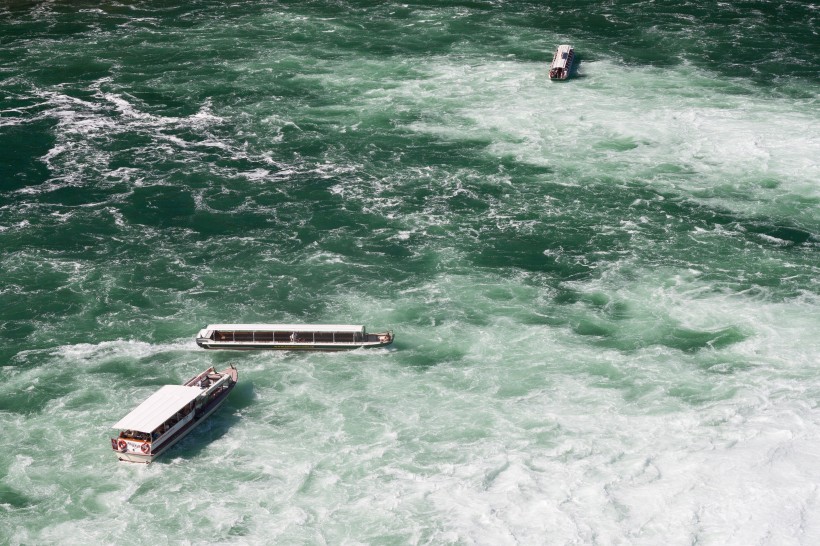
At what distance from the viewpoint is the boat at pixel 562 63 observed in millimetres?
155375

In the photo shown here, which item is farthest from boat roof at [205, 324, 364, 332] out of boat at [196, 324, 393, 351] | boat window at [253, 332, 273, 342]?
boat window at [253, 332, 273, 342]

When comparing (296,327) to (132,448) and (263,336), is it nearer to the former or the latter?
(263,336)

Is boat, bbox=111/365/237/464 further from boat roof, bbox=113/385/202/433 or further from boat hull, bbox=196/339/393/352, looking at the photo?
boat hull, bbox=196/339/393/352

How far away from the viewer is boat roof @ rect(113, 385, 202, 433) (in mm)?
84438

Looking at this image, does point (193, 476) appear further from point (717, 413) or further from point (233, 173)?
point (233, 173)

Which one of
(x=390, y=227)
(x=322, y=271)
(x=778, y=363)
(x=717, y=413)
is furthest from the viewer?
(x=390, y=227)

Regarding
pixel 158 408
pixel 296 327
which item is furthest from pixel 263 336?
pixel 158 408

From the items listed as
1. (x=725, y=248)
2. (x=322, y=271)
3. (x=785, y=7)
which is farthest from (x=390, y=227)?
(x=785, y=7)

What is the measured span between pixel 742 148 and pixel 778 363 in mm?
47136

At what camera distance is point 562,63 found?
157 metres

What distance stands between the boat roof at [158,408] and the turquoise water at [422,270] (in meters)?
3.93

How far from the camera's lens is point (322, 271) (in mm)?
113312

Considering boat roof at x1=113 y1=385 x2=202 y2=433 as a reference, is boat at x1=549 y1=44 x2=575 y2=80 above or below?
above

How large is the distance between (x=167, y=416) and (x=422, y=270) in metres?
37.5
